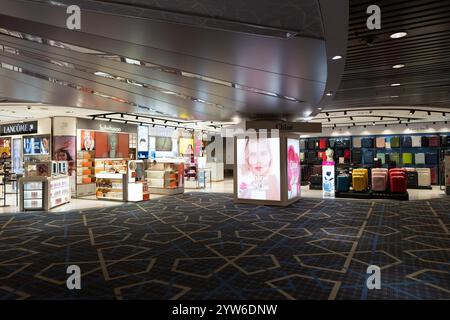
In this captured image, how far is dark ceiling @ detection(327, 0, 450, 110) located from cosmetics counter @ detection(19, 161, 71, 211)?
890 cm

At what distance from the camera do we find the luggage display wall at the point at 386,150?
643 inches

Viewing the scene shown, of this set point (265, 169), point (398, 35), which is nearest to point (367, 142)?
point (265, 169)

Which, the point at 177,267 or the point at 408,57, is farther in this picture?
the point at 408,57

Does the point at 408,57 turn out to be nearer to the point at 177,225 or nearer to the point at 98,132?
the point at 177,225

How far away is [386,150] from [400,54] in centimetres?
1393

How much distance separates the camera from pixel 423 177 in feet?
48.5

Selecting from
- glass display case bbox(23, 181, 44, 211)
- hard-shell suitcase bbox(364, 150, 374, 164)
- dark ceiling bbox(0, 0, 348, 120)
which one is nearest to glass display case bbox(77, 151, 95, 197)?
glass display case bbox(23, 181, 44, 211)

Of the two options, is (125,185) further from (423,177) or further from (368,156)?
(368,156)

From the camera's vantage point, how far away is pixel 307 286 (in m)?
3.75

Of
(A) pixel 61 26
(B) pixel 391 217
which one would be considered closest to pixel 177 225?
(A) pixel 61 26

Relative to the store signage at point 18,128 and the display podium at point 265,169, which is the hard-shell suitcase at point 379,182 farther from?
the store signage at point 18,128

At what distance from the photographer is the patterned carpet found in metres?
3.68

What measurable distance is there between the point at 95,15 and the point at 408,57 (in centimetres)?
503

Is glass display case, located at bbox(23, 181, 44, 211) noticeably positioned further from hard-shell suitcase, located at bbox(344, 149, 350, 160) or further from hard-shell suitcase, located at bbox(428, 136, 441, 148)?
hard-shell suitcase, located at bbox(428, 136, 441, 148)
